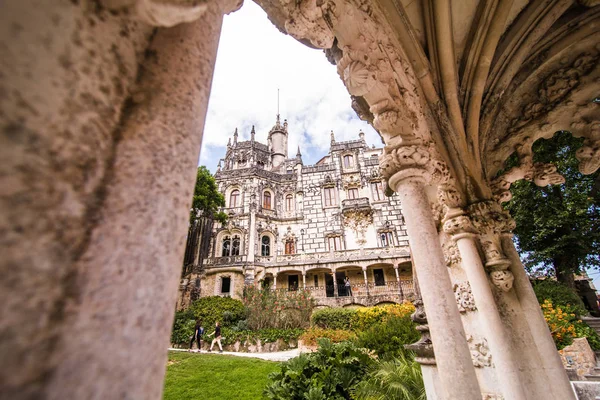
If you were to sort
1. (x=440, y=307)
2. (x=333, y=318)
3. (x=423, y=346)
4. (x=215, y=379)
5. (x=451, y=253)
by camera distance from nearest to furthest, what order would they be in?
(x=440, y=307)
(x=423, y=346)
(x=451, y=253)
(x=215, y=379)
(x=333, y=318)

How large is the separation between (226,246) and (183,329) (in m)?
9.38

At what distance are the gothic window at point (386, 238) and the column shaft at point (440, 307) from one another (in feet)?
73.1

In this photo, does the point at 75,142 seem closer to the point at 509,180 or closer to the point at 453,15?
the point at 453,15

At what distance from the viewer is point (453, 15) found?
147 inches

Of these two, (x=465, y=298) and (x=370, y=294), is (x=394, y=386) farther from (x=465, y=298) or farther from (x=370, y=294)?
(x=370, y=294)

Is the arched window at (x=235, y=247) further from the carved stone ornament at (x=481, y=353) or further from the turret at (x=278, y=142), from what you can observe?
the carved stone ornament at (x=481, y=353)

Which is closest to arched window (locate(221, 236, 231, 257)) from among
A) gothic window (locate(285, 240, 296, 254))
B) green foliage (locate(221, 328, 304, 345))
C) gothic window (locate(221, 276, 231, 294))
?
gothic window (locate(221, 276, 231, 294))

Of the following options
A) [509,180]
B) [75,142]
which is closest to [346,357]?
[509,180]

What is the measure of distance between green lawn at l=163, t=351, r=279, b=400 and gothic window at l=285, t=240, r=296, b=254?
15625 mm

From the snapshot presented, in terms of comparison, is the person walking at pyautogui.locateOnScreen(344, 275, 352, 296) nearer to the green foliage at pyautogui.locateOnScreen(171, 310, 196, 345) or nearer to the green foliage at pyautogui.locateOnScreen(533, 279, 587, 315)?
the green foliage at pyautogui.locateOnScreen(171, 310, 196, 345)

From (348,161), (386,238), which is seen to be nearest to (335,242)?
(386,238)

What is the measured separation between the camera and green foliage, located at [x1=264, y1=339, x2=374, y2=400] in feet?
16.3

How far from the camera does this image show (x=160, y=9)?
1.89 feet

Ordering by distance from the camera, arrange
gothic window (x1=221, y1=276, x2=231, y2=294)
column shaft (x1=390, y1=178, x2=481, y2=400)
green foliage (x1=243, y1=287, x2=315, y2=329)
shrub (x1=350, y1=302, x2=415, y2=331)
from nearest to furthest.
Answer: column shaft (x1=390, y1=178, x2=481, y2=400) → shrub (x1=350, y1=302, x2=415, y2=331) → green foliage (x1=243, y1=287, x2=315, y2=329) → gothic window (x1=221, y1=276, x2=231, y2=294)
